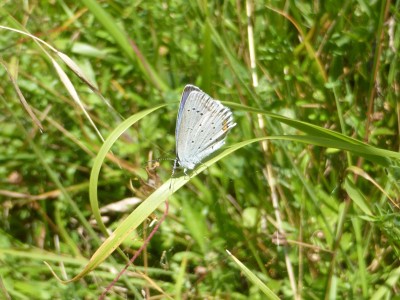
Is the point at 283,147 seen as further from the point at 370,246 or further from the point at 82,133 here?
the point at 82,133

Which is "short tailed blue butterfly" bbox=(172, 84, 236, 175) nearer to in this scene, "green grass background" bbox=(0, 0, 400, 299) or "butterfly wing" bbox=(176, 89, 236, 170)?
"butterfly wing" bbox=(176, 89, 236, 170)

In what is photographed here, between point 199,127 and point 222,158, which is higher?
point 199,127

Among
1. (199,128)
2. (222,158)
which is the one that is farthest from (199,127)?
(222,158)

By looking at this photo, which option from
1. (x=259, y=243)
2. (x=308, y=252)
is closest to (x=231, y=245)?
(x=259, y=243)

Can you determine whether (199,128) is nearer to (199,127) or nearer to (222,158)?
(199,127)

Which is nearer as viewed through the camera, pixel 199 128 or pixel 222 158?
pixel 199 128

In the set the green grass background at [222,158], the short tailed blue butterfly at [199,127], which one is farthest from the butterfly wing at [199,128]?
the green grass background at [222,158]
